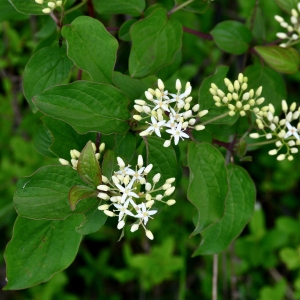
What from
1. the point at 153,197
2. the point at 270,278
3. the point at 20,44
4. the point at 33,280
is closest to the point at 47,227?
the point at 33,280

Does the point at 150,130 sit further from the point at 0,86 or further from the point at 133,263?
the point at 0,86

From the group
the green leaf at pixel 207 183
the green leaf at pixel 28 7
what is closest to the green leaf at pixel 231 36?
the green leaf at pixel 207 183

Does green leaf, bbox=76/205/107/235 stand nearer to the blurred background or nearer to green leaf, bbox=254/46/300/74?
green leaf, bbox=254/46/300/74

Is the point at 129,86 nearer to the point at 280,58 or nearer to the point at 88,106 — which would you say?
the point at 88,106

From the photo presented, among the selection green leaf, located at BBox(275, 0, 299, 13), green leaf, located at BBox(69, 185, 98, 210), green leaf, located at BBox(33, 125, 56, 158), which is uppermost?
green leaf, located at BBox(275, 0, 299, 13)

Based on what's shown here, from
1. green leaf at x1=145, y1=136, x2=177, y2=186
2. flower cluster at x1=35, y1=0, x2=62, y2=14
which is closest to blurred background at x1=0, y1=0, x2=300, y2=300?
flower cluster at x1=35, y1=0, x2=62, y2=14

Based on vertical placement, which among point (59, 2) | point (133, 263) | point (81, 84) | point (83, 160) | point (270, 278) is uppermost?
point (59, 2)
